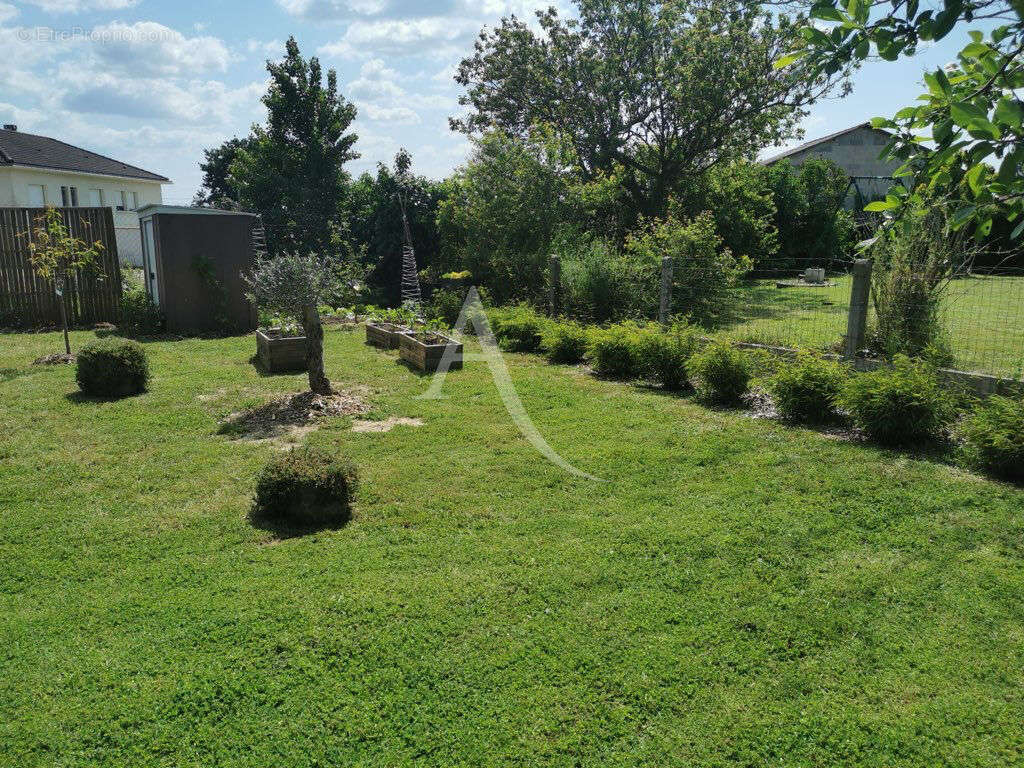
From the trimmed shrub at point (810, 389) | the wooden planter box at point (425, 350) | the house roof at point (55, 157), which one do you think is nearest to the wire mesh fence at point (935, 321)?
the trimmed shrub at point (810, 389)

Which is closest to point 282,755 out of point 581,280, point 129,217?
point 581,280

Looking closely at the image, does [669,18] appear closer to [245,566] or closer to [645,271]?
[645,271]

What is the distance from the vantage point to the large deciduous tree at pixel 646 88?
18125 millimetres

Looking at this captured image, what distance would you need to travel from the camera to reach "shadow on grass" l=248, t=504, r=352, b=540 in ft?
14.9

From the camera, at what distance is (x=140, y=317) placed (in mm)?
12859

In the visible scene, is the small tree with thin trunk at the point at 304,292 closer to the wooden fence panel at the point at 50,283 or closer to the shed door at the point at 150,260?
the shed door at the point at 150,260

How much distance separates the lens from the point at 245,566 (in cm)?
404

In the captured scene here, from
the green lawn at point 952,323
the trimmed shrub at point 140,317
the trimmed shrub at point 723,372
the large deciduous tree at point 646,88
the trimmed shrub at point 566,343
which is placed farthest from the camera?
the large deciduous tree at point 646,88

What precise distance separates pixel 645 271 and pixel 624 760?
9.67 m

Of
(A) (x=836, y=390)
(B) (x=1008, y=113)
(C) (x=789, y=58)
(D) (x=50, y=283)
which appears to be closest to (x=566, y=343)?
(A) (x=836, y=390)

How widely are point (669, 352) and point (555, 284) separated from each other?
4.45 meters

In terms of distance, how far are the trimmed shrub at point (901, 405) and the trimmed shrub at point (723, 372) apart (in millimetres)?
1437

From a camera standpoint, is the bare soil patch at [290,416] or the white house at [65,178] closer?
the bare soil patch at [290,416]

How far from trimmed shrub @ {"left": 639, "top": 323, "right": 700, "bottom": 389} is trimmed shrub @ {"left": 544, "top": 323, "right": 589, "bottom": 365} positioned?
1.56m
